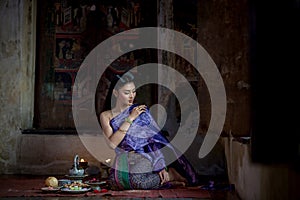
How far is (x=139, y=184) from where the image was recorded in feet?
14.7

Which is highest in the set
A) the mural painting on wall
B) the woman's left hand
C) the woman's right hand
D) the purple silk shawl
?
the mural painting on wall

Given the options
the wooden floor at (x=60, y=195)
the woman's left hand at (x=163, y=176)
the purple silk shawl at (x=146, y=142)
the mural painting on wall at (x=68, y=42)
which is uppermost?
the mural painting on wall at (x=68, y=42)

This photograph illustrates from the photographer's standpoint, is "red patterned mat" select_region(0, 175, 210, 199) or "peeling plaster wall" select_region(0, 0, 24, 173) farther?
"peeling plaster wall" select_region(0, 0, 24, 173)

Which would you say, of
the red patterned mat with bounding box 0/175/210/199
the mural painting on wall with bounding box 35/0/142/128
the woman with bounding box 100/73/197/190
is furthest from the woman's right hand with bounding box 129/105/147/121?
the mural painting on wall with bounding box 35/0/142/128

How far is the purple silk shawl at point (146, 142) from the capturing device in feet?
15.3

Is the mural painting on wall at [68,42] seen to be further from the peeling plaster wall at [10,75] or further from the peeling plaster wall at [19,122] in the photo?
the peeling plaster wall at [10,75]

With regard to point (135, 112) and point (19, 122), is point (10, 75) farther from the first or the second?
point (135, 112)

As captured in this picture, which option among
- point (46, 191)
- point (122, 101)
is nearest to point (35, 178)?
point (46, 191)

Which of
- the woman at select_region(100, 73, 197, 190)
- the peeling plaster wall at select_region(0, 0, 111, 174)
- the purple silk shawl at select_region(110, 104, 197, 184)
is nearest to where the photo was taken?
the woman at select_region(100, 73, 197, 190)

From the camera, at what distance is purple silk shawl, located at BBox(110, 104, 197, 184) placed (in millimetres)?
4676

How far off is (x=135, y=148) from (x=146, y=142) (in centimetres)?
19

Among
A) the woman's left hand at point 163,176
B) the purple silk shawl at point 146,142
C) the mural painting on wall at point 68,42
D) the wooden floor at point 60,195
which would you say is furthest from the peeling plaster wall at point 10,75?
the woman's left hand at point 163,176

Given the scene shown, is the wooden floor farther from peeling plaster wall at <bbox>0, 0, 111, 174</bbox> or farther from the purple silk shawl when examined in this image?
peeling plaster wall at <bbox>0, 0, 111, 174</bbox>

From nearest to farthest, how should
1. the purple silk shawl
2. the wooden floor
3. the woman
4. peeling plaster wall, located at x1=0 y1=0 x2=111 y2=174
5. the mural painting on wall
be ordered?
the wooden floor < the woman < the purple silk shawl < peeling plaster wall, located at x1=0 y1=0 x2=111 y2=174 < the mural painting on wall
